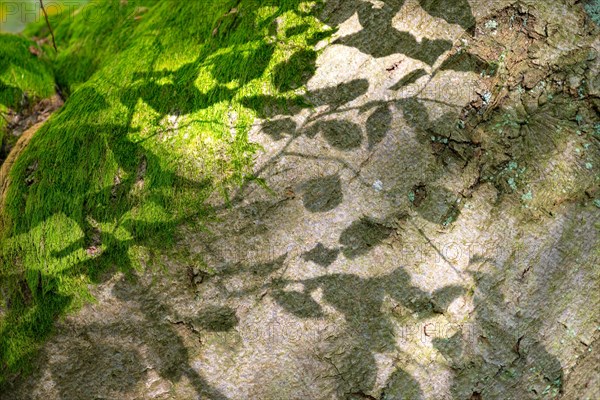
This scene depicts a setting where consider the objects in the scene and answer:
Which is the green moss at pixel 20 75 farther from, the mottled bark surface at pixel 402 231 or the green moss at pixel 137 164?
the mottled bark surface at pixel 402 231

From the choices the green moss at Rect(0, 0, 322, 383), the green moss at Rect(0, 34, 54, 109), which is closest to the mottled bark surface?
the green moss at Rect(0, 0, 322, 383)

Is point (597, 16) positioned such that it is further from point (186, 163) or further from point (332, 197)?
point (186, 163)

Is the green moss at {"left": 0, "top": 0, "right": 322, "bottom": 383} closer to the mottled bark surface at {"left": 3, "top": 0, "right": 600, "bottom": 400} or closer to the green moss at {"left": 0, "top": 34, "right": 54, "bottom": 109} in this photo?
the mottled bark surface at {"left": 3, "top": 0, "right": 600, "bottom": 400}

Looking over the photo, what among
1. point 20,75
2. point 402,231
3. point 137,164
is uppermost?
point 20,75

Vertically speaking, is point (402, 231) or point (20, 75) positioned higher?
point (20, 75)

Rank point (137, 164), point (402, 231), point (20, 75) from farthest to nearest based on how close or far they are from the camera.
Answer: point (20, 75)
point (137, 164)
point (402, 231)

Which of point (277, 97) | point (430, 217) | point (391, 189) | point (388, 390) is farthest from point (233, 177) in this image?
point (388, 390)

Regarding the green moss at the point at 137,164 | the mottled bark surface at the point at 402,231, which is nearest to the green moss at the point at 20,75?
the green moss at the point at 137,164

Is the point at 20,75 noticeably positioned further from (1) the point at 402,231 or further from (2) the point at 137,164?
(1) the point at 402,231

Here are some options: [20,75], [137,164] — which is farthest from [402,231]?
[20,75]
